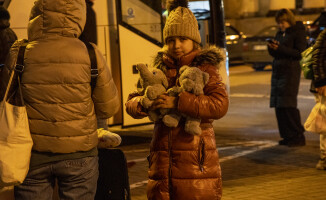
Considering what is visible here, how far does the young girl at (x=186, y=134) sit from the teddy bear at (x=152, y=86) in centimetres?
5

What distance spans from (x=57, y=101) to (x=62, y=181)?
522 millimetres

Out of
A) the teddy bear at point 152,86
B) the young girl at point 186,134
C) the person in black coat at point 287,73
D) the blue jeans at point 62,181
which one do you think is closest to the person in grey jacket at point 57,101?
the blue jeans at point 62,181

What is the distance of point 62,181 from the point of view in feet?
14.0

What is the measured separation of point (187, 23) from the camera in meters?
4.45

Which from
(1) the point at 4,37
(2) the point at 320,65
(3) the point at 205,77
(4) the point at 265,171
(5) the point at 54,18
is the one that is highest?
(5) the point at 54,18

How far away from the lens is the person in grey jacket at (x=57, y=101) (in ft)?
13.6

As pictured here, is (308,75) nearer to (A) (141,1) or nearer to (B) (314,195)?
(B) (314,195)

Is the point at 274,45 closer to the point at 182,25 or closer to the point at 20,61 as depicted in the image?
the point at 182,25

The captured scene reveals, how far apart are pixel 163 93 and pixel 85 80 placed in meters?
0.51

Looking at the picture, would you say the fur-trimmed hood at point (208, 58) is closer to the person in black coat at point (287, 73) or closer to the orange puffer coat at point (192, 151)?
the orange puffer coat at point (192, 151)

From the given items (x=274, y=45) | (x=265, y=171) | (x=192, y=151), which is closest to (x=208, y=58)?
(x=192, y=151)

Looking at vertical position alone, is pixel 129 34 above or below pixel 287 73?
above

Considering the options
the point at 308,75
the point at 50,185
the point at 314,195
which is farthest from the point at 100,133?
the point at 308,75

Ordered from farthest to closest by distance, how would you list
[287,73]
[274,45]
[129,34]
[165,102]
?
[129,34], [287,73], [274,45], [165,102]
